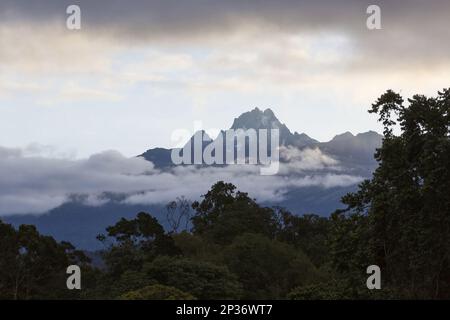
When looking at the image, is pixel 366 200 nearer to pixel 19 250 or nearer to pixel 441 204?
pixel 441 204

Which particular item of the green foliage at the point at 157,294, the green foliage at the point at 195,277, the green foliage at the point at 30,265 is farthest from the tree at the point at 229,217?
the green foliage at the point at 157,294

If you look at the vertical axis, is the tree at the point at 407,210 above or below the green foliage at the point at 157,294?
above

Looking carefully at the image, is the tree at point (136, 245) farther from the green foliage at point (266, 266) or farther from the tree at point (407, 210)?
the tree at point (407, 210)

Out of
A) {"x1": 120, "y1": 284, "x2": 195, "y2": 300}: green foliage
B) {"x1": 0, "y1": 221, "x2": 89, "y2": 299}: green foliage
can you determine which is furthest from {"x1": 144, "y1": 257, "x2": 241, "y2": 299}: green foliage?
{"x1": 0, "y1": 221, "x2": 89, "y2": 299}: green foliage

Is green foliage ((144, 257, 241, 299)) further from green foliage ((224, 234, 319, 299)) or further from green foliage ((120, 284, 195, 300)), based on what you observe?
green foliage ((224, 234, 319, 299))

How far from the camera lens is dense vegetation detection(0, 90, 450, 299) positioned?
115 ft

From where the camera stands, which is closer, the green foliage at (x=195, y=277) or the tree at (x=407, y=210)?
the tree at (x=407, y=210)

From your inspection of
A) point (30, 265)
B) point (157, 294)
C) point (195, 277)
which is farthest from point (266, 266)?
point (157, 294)

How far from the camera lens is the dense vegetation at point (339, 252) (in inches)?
1378

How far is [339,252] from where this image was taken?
37.9 m

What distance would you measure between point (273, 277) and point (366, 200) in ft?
92.3

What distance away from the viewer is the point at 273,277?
65125 millimetres
